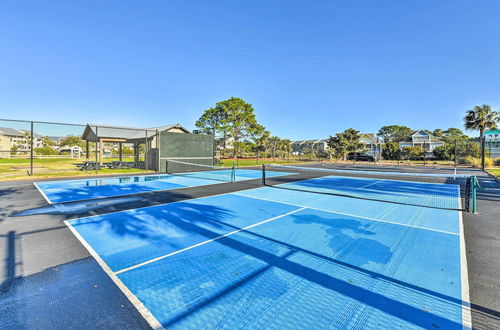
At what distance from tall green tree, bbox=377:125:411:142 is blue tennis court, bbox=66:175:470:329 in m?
77.3

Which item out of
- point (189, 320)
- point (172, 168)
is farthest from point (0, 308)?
point (172, 168)

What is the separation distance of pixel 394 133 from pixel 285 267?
88.7 meters

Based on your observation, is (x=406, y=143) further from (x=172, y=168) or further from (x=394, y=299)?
(x=394, y=299)

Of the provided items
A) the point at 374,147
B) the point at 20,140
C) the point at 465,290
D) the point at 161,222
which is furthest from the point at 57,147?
the point at 374,147

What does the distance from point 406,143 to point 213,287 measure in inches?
3047

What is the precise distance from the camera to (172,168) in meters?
20.3

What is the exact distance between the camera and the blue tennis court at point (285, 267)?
2.65 m

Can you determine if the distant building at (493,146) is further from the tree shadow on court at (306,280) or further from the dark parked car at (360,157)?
the tree shadow on court at (306,280)

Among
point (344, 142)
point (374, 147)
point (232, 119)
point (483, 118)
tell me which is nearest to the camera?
point (483, 118)

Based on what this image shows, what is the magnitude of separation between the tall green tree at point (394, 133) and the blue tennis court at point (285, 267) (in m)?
77.3

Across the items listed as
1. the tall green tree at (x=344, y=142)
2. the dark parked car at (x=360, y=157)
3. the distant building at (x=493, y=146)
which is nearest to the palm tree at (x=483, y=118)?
the distant building at (x=493, y=146)

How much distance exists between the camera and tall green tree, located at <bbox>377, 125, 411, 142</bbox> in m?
72.8

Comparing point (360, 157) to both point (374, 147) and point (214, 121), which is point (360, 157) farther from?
point (214, 121)

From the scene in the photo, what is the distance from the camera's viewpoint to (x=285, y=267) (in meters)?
3.72
